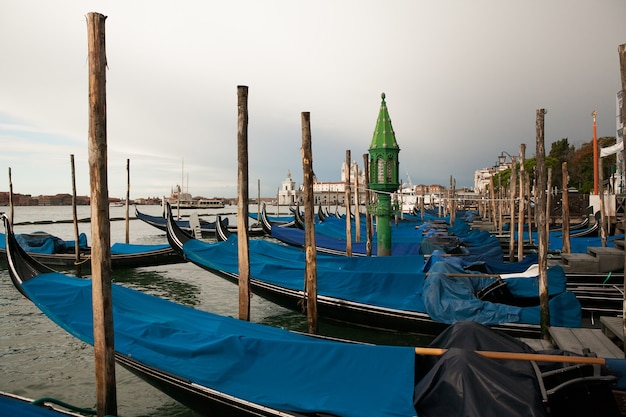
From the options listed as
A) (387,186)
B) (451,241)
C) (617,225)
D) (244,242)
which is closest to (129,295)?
(244,242)

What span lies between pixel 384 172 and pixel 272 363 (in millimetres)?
7277

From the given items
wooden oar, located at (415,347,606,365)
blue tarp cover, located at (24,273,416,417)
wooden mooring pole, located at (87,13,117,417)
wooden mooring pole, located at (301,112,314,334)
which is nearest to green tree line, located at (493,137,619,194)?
wooden mooring pole, located at (301,112,314,334)

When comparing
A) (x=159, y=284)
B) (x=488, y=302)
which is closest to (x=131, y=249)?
(x=159, y=284)

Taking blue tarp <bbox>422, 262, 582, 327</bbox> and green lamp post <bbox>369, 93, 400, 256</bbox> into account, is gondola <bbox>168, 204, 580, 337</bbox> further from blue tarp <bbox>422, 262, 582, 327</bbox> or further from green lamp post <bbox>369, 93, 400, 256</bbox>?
green lamp post <bbox>369, 93, 400, 256</bbox>

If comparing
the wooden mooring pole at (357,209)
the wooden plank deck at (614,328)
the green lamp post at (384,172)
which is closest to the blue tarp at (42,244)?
the wooden mooring pole at (357,209)

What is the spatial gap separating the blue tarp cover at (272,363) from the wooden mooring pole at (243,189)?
872 millimetres

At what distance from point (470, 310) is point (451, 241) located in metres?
6.34

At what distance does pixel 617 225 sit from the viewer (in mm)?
11664

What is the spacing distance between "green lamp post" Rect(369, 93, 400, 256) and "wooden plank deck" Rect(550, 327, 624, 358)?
5906 mm

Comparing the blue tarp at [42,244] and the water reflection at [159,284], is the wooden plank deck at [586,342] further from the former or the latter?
the blue tarp at [42,244]

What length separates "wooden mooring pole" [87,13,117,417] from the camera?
2.93 meters

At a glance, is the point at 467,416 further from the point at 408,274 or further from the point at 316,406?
the point at 408,274

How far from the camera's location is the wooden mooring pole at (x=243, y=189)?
16.9 feet

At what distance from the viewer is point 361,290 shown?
21.0 feet
